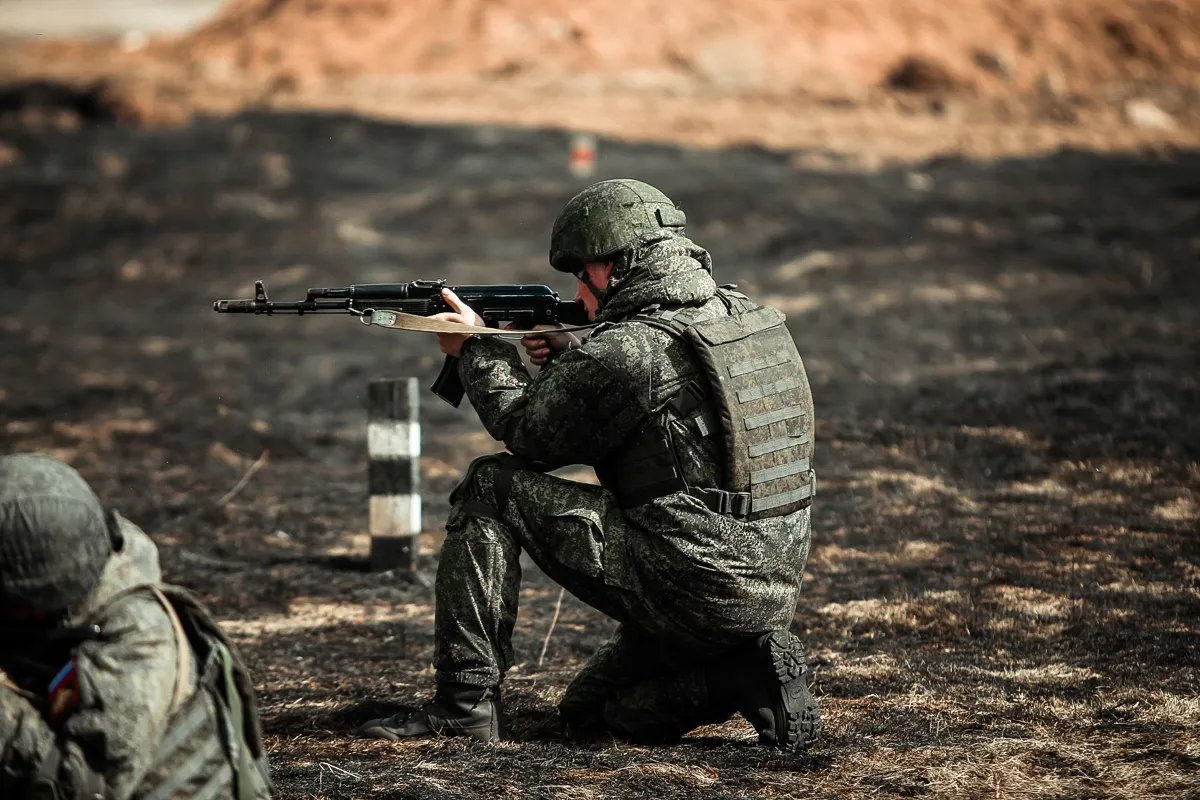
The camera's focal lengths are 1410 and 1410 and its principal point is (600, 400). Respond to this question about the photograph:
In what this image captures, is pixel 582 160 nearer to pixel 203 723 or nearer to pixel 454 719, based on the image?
pixel 454 719

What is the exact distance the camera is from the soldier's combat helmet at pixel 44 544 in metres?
2.78

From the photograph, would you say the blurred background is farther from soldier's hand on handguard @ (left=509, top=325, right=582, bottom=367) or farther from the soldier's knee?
soldier's hand on handguard @ (left=509, top=325, right=582, bottom=367)

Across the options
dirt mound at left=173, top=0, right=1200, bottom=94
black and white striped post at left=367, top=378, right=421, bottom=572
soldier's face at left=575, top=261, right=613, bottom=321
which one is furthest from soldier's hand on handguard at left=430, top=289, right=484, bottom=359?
dirt mound at left=173, top=0, right=1200, bottom=94

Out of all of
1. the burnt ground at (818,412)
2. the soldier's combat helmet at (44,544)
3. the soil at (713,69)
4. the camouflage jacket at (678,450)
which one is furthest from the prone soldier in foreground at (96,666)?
the soil at (713,69)

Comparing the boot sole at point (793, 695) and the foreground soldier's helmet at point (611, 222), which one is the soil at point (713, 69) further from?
the boot sole at point (793, 695)

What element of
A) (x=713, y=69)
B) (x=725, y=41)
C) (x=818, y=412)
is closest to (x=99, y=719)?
(x=818, y=412)

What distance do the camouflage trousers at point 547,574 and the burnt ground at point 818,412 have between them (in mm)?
188

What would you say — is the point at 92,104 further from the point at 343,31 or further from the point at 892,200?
the point at 892,200

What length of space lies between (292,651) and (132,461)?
3928mm

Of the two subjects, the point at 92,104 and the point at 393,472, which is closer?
the point at 393,472

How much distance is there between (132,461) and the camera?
9.15 meters

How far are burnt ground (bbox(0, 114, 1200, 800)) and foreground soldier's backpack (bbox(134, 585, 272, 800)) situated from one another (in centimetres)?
93

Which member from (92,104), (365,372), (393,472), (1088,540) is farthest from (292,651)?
(92,104)

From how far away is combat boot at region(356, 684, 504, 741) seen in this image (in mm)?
4432
